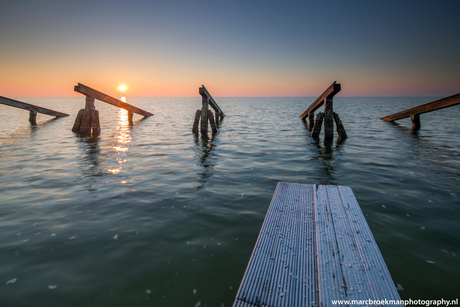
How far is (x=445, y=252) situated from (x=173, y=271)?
3.76 m

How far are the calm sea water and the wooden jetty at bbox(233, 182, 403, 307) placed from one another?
0.64 m

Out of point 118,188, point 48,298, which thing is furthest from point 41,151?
point 48,298

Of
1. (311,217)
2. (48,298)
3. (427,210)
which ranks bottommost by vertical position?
(48,298)

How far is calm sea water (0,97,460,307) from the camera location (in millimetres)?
2588

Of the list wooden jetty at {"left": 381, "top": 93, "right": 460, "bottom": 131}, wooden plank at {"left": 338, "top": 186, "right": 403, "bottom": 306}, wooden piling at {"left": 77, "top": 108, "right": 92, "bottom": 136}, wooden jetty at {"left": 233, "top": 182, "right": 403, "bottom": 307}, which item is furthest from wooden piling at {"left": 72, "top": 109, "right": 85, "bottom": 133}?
wooden jetty at {"left": 381, "top": 93, "right": 460, "bottom": 131}

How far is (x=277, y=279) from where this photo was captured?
2.03 metres

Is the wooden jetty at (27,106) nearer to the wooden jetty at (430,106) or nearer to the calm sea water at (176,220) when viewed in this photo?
the calm sea water at (176,220)

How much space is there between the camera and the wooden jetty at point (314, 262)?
1.87m

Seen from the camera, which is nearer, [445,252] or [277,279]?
→ [277,279]

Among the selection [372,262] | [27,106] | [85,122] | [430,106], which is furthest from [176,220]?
[27,106]

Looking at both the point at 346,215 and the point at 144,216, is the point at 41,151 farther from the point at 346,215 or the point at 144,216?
the point at 346,215

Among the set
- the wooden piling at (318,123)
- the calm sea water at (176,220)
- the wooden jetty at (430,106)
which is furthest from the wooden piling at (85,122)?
the wooden jetty at (430,106)

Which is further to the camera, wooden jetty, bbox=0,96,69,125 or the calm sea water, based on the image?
wooden jetty, bbox=0,96,69,125

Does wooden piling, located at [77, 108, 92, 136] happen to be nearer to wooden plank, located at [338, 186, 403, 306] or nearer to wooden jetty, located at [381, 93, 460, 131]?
wooden plank, located at [338, 186, 403, 306]
